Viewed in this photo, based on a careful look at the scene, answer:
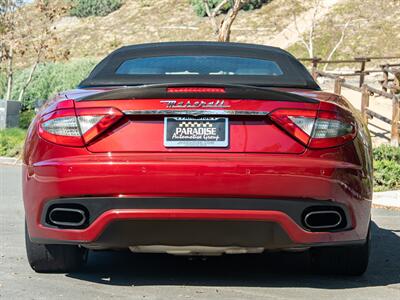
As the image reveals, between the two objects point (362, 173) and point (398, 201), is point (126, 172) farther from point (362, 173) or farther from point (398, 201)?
point (398, 201)

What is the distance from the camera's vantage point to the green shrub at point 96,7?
2527 inches

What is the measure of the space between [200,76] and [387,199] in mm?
5496

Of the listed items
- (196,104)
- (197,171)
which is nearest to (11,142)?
(196,104)

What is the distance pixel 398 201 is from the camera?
10758 millimetres

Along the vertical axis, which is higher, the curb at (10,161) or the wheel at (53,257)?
the wheel at (53,257)

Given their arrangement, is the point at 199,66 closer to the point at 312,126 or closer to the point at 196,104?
the point at 196,104

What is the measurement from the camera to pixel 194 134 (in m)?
5.10

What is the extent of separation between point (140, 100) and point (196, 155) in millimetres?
446

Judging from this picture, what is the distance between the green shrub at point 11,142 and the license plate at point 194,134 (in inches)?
545

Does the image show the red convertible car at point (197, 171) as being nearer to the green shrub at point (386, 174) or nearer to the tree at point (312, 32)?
the green shrub at point (386, 174)

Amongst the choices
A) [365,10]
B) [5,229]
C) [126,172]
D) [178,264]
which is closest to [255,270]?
[178,264]

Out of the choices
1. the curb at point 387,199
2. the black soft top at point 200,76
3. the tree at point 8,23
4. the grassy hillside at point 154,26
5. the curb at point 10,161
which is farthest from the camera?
the grassy hillside at point 154,26

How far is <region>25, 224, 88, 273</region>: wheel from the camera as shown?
5777mm

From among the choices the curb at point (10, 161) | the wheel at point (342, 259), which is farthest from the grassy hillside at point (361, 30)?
the wheel at point (342, 259)
